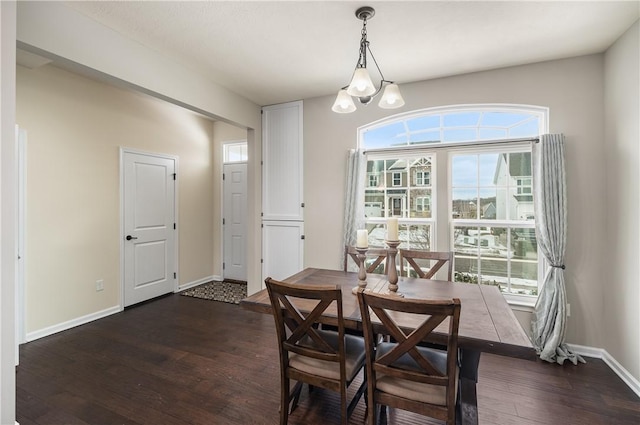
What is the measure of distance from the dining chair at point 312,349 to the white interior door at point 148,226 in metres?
3.26

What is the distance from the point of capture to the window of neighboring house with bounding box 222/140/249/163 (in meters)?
5.20

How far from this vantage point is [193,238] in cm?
501

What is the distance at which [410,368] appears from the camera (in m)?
1.60

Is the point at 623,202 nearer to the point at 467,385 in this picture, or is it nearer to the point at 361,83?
the point at 467,385

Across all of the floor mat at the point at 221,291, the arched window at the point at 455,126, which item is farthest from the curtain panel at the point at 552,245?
the floor mat at the point at 221,291

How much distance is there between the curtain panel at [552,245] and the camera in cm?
267

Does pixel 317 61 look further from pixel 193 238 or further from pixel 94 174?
pixel 193 238

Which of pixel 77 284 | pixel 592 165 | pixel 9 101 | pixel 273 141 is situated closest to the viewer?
pixel 9 101

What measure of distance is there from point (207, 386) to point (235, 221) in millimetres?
3275

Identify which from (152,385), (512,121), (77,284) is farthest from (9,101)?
(512,121)

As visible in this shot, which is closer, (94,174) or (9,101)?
(9,101)

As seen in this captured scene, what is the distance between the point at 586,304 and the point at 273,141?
156 inches

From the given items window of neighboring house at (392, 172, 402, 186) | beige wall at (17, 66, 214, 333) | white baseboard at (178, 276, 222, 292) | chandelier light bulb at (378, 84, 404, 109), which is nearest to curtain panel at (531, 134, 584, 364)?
window of neighboring house at (392, 172, 402, 186)

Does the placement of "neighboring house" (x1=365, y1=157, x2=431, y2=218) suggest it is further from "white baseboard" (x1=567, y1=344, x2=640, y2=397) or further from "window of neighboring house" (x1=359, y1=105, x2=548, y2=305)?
"white baseboard" (x1=567, y1=344, x2=640, y2=397)
